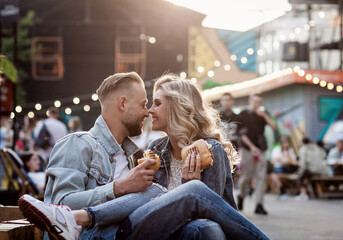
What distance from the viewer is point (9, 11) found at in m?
9.71

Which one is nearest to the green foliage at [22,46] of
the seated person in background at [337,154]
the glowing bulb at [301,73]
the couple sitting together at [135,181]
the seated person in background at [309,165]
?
the glowing bulb at [301,73]

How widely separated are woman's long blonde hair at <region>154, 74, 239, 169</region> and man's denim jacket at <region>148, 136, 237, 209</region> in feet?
0.48

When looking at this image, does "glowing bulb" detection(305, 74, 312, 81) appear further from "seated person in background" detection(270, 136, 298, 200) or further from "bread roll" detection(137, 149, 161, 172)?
"bread roll" detection(137, 149, 161, 172)

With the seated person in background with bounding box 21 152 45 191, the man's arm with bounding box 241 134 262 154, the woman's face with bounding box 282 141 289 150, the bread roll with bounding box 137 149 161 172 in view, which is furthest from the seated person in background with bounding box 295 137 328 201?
the bread roll with bounding box 137 149 161 172

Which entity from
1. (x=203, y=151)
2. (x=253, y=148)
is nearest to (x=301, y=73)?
(x=253, y=148)

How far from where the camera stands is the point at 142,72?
26.6 metres

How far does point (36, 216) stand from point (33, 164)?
613 centimetres

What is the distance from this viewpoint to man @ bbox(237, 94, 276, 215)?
10055 millimetres

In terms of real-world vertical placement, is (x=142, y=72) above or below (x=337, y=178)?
above

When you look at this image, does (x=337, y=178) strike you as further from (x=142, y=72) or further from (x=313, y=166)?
(x=142, y=72)

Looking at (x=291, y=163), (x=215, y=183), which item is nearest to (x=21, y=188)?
(x=215, y=183)

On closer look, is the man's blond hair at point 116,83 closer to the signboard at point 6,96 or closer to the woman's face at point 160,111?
the woman's face at point 160,111

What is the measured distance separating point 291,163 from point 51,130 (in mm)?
9055

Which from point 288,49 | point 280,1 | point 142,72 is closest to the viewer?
point 280,1
